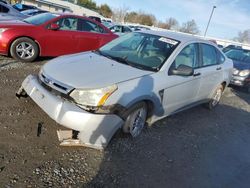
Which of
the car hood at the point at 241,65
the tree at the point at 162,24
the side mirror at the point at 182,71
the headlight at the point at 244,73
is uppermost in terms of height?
the side mirror at the point at 182,71

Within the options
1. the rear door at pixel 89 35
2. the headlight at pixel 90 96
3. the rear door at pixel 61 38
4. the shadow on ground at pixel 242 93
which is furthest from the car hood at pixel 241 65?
the headlight at pixel 90 96

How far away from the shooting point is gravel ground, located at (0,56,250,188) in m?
2.78

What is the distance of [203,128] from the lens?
481 cm

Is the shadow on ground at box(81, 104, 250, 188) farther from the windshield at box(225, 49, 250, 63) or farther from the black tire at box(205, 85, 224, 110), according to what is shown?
the windshield at box(225, 49, 250, 63)

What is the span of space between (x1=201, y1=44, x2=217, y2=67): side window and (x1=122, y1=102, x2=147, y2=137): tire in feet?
6.14

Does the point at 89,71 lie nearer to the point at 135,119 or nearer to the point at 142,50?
the point at 135,119

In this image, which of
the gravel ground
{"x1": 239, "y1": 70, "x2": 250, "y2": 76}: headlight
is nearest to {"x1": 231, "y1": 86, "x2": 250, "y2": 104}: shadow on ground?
{"x1": 239, "y1": 70, "x2": 250, "y2": 76}: headlight

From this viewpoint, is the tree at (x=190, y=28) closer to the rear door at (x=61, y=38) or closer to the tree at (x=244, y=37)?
the tree at (x=244, y=37)

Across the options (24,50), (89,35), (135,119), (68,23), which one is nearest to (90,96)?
(135,119)

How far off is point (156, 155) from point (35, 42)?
16.1ft

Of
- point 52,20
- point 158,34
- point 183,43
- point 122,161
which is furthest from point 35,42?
point 122,161

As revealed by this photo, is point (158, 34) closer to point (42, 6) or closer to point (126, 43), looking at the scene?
point (126, 43)

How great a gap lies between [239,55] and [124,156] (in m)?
8.65

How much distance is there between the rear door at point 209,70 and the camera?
4.80m
